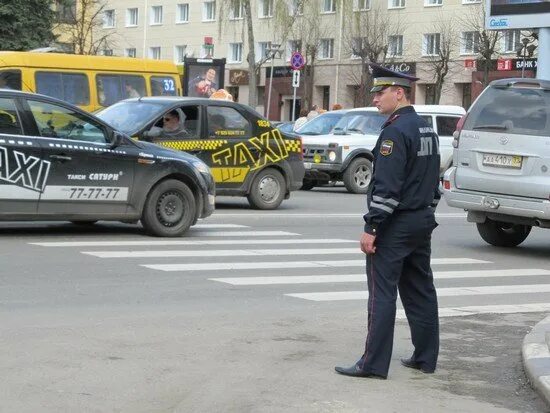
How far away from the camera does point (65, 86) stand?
21641 mm

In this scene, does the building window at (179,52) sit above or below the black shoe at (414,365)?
above

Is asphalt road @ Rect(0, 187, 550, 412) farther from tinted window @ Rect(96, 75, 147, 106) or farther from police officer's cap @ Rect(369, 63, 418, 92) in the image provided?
tinted window @ Rect(96, 75, 147, 106)

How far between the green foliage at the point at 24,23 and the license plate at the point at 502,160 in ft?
110

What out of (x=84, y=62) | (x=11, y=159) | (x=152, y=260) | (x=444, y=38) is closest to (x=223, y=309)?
(x=152, y=260)

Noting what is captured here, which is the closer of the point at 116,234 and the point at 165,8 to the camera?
the point at 116,234

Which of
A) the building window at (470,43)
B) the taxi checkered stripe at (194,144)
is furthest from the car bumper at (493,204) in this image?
the building window at (470,43)

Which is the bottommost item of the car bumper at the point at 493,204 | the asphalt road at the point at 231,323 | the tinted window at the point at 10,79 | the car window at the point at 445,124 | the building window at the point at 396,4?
the asphalt road at the point at 231,323

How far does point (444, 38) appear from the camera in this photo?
188 feet

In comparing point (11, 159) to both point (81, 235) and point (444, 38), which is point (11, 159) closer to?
point (81, 235)

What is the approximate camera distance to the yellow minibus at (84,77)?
69.9 ft

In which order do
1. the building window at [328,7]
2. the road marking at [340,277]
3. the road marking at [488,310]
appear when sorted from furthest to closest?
the building window at [328,7]
the road marking at [340,277]
the road marking at [488,310]

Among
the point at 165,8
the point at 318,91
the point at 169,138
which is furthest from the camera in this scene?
the point at 165,8

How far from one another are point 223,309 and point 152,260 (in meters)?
2.74

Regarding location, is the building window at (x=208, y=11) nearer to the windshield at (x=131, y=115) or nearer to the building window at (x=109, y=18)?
the building window at (x=109, y=18)
